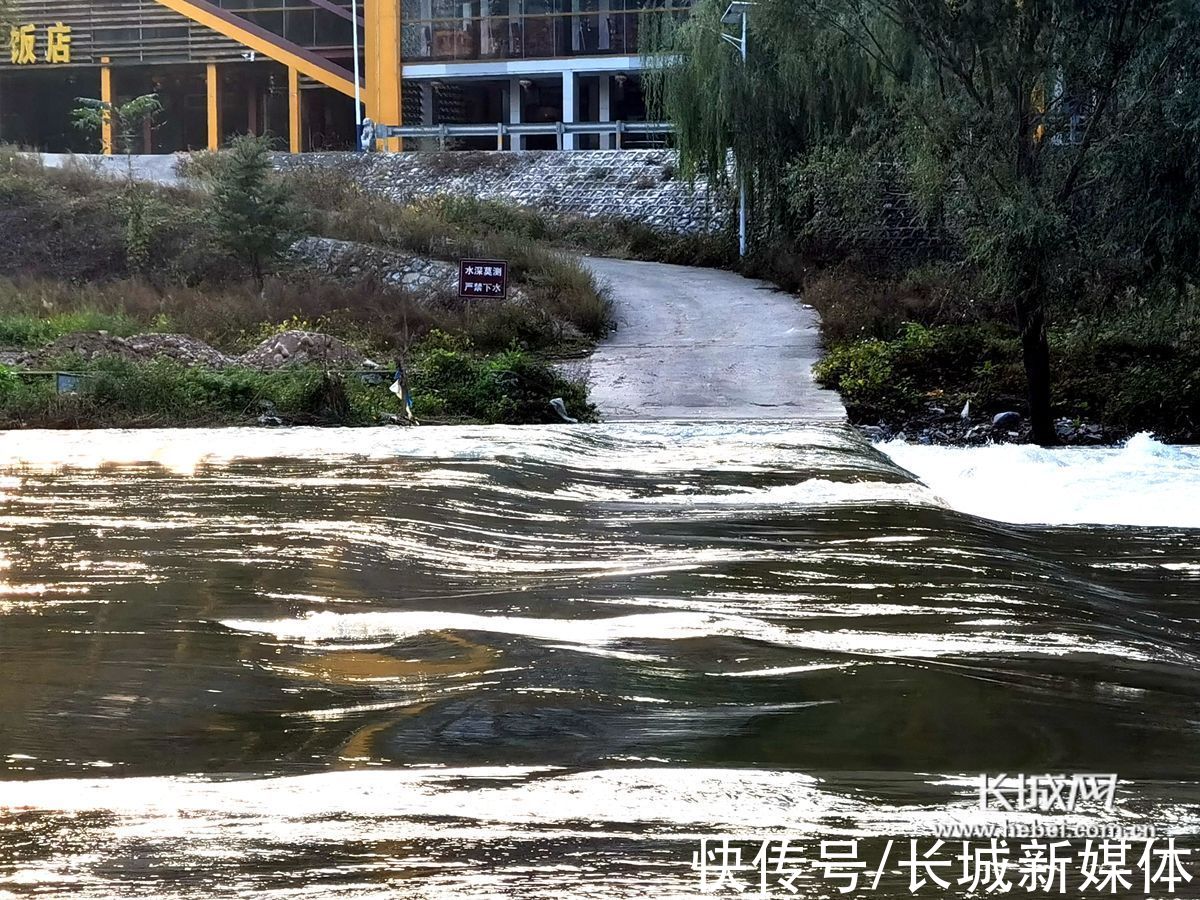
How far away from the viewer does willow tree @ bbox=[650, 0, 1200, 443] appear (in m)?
13.1

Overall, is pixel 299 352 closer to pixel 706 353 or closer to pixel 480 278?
pixel 480 278

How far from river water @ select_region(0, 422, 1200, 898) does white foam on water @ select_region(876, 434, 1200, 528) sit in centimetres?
37

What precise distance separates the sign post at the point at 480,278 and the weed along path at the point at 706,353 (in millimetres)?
1762

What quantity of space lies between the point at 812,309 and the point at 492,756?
19.0 meters

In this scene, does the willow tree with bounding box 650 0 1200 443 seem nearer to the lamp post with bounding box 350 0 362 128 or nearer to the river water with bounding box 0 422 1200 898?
the river water with bounding box 0 422 1200 898

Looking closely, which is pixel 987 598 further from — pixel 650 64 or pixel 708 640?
pixel 650 64

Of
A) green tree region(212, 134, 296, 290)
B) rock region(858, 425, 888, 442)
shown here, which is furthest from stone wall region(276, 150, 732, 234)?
rock region(858, 425, 888, 442)

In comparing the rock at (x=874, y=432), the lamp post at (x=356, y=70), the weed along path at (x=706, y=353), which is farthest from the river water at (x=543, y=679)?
the lamp post at (x=356, y=70)

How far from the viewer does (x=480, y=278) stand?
16875mm

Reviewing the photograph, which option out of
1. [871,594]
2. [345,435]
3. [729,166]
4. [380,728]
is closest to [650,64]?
[729,166]

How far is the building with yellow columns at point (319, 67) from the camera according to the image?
128 feet

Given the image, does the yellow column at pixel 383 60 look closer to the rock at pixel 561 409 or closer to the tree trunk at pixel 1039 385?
the rock at pixel 561 409

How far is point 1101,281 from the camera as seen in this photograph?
46.4ft

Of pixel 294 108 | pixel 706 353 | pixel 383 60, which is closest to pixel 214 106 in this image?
pixel 294 108
